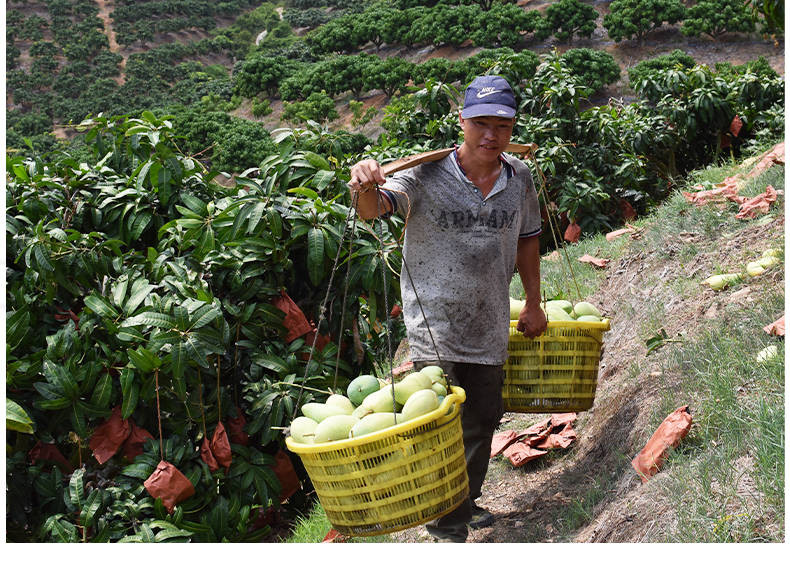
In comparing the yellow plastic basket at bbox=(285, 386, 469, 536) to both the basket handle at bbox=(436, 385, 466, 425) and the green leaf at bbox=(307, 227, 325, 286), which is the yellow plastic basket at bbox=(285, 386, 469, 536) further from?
the green leaf at bbox=(307, 227, 325, 286)

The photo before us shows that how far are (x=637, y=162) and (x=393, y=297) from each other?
445 cm

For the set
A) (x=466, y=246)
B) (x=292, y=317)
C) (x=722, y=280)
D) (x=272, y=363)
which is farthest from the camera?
(x=722, y=280)

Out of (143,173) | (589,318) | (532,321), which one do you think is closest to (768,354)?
(589,318)

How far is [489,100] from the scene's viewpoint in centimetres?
238

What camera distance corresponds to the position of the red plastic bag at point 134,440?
2959 mm

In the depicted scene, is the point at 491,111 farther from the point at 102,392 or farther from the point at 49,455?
the point at 49,455

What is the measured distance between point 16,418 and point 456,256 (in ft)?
4.80

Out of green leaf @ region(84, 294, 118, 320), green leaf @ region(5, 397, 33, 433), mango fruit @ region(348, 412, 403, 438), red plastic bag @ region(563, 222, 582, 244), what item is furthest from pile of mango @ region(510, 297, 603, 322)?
red plastic bag @ region(563, 222, 582, 244)

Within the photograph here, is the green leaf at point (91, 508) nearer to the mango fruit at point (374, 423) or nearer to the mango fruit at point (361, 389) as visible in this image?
the mango fruit at point (361, 389)

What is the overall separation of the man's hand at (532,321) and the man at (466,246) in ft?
0.69

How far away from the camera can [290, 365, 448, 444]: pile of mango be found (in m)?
1.99

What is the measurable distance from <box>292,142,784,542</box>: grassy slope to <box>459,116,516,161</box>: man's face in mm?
738
